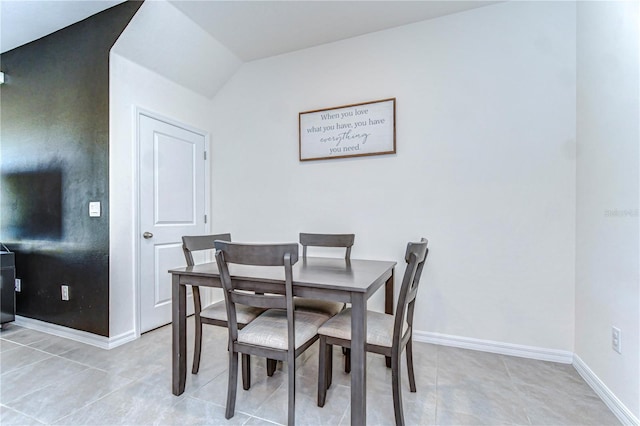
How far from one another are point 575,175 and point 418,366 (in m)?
1.72

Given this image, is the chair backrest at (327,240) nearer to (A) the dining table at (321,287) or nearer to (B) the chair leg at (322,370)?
(A) the dining table at (321,287)

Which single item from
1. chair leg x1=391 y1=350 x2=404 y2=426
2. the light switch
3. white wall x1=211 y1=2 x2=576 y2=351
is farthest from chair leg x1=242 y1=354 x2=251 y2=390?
the light switch

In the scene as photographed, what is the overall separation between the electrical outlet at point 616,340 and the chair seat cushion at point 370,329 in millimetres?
1096

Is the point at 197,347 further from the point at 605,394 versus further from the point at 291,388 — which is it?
the point at 605,394

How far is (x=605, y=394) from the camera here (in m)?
1.64

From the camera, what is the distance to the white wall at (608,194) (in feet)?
4.79

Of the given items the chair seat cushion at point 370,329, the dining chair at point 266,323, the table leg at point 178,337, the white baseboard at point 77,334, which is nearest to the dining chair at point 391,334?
the chair seat cushion at point 370,329

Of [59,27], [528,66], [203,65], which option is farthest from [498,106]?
[59,27]

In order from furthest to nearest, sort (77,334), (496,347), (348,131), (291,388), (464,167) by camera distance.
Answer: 1. (348,131)
2. (77,334)
3. (464,167)
4. (496,347)
5. (291,388)

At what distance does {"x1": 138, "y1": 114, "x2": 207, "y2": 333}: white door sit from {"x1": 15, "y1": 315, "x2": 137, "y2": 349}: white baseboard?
205 mm

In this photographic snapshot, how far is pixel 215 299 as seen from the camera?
340 cm

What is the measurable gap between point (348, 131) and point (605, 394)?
243cm

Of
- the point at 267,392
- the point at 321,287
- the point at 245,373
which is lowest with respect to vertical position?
the point at 267,392

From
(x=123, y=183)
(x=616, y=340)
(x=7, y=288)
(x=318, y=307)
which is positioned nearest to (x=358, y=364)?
(x=318, y=307)
